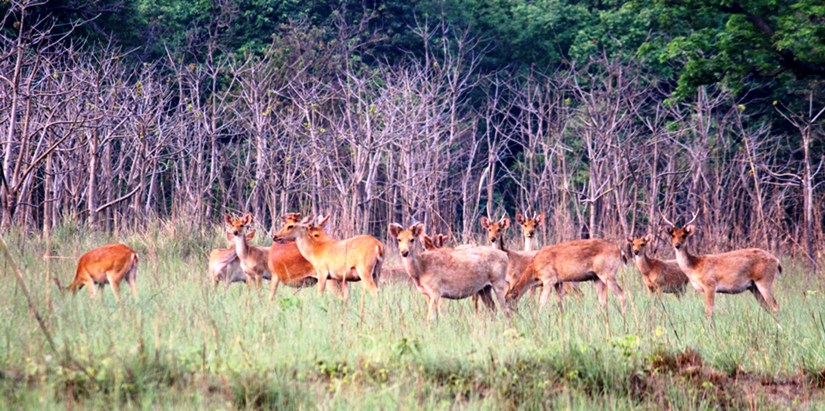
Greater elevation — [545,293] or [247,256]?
[247,256]

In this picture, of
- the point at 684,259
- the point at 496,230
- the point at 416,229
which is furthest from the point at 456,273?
the point at 684,259

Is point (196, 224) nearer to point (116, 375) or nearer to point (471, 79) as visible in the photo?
point (116, 375)

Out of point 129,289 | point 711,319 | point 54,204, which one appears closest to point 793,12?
point 711,319

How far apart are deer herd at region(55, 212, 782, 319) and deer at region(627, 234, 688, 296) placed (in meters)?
0.01

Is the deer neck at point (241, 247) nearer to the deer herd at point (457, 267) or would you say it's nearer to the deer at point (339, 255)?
the deer herd at point (457, 267)

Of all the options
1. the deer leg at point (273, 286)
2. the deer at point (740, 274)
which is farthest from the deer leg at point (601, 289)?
the deer leg at point (273, 286)

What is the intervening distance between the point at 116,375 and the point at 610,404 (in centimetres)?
344

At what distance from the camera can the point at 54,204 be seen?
20.5 meters

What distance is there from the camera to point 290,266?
12836 mm

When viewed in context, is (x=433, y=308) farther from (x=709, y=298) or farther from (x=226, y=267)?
(x=709, y=298)

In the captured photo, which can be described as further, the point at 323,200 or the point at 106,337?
the point at 323,200

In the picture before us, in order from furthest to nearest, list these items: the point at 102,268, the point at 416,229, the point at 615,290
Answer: the point at 615,290 < the point at 416,229 < the point at 102,268

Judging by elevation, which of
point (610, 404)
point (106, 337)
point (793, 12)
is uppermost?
point (793, 12)

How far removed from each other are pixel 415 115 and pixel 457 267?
11.6 m
